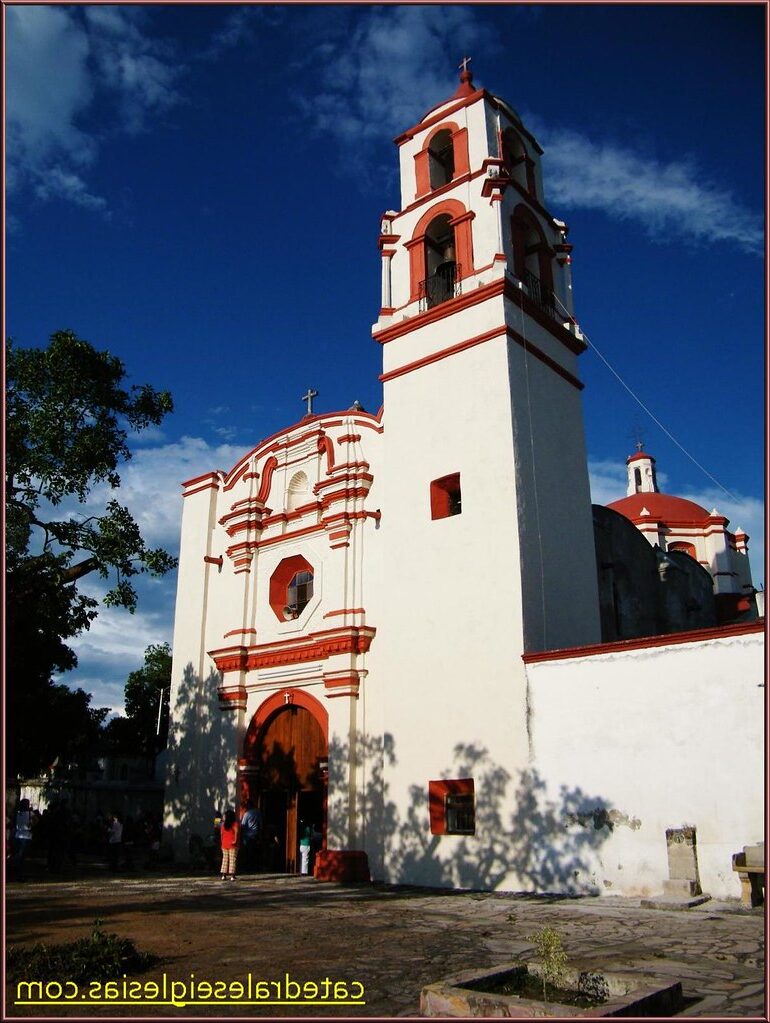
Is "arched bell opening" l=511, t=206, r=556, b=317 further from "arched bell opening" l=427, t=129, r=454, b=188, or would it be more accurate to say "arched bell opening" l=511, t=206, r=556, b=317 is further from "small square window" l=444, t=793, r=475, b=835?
"small square window" l=444, t=793, r=475, b=835

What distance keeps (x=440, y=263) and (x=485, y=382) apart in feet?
13.1

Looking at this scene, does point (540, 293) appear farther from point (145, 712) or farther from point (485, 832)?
point (145, 712)

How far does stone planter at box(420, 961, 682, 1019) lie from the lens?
4.66m

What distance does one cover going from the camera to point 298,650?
16.9 metres

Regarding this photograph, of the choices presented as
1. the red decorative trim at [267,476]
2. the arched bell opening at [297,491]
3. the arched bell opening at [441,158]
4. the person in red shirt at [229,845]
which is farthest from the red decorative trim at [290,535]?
the arched bell opening at [441,158]

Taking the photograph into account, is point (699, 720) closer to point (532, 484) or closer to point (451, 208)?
point (532, 484)

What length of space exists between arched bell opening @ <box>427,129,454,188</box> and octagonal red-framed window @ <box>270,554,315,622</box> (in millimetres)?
8884

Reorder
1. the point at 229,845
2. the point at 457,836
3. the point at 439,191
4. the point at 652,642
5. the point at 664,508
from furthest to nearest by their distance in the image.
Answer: the point at 664,508 < the point at 439,191 < the point at 229,845 < the point at 457,836 < the point at 652,642

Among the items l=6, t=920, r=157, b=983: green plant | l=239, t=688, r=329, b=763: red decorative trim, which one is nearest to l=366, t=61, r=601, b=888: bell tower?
l=239, t=688, r=329, b=763: red decorative trim

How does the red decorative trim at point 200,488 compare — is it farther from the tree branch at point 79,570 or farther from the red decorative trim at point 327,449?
the tree branch at point 79,570

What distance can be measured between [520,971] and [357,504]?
11.9m

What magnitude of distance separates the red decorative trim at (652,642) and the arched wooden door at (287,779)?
5339 mm

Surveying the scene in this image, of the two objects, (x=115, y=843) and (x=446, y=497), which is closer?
(x=446, y=497)

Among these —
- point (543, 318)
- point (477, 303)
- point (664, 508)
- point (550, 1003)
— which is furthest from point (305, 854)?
point (664, 508)
